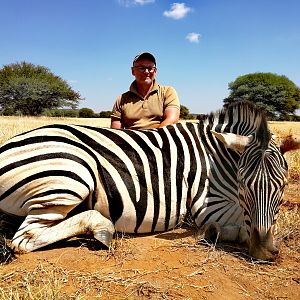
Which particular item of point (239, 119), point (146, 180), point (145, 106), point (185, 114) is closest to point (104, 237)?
point (146, 180)

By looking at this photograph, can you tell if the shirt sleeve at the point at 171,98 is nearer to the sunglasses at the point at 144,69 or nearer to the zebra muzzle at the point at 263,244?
the sunglasses at the point at 144,69

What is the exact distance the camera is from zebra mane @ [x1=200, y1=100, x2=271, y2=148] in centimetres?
325

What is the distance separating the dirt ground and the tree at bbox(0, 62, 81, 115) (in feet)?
117

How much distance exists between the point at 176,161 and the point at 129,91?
2090mm

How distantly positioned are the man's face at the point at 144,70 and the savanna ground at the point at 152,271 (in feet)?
8.19

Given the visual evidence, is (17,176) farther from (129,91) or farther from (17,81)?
(17,81)

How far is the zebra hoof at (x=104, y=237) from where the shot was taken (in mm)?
2885

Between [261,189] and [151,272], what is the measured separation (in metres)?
1.07

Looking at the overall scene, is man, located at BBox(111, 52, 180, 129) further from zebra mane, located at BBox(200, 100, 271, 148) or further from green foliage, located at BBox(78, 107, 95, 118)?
green foliage, located at BBox(78, 107, 95, 118)

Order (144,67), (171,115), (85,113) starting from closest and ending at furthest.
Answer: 1. (171,115)
2. (144,67)
3. (85,113)

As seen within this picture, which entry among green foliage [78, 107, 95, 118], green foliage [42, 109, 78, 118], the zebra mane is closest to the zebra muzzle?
the zebra mane

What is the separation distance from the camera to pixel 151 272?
253 cm

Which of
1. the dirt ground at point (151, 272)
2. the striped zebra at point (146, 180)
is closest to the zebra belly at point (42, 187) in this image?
the striped zebra at point (146, 180)

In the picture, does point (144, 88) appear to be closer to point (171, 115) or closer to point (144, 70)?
point (144, 70)
